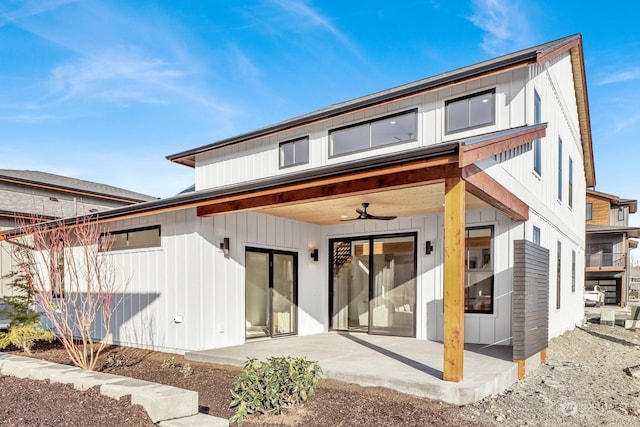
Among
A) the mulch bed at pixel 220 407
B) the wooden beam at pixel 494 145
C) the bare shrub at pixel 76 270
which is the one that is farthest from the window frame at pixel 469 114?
the bare shrub at pixel 76 270

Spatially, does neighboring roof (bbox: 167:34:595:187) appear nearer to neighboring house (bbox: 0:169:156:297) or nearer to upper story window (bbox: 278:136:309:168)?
upper story window (bbox: 278:136:309:168)

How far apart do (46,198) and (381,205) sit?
45.3ft

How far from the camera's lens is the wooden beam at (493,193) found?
17.7 ft

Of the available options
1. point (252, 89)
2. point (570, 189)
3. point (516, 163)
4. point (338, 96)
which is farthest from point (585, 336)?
point (252, 89)

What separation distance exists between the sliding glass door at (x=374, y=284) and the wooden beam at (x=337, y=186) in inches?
141

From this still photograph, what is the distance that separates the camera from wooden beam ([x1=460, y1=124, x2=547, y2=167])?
479 cm

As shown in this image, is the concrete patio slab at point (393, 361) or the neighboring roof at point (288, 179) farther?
the concrete patio slab at point (393, 361)

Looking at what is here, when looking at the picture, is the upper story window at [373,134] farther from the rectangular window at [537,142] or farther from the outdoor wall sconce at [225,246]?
the outdoor wall sconce at [225,246]

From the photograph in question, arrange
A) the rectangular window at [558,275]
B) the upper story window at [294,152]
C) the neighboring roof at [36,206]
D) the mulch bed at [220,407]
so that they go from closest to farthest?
the mulch bed at [220,407], the rectangular window at [558,275], the upper story window at [294,152], the neighboring roof at [36,206]

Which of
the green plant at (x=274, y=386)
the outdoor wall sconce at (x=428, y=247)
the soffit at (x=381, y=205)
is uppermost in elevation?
the soffit at (x=381, y=205)

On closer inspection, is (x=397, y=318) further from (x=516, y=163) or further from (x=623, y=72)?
(x=623, y=72)

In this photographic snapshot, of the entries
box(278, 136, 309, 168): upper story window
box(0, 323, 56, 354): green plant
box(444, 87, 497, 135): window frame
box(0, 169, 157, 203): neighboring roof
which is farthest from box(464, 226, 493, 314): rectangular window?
box(0, 169, 157, 203): neighboring roof

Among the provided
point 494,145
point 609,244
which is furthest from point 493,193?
point 609,244

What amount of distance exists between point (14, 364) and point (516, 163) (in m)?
7.68
